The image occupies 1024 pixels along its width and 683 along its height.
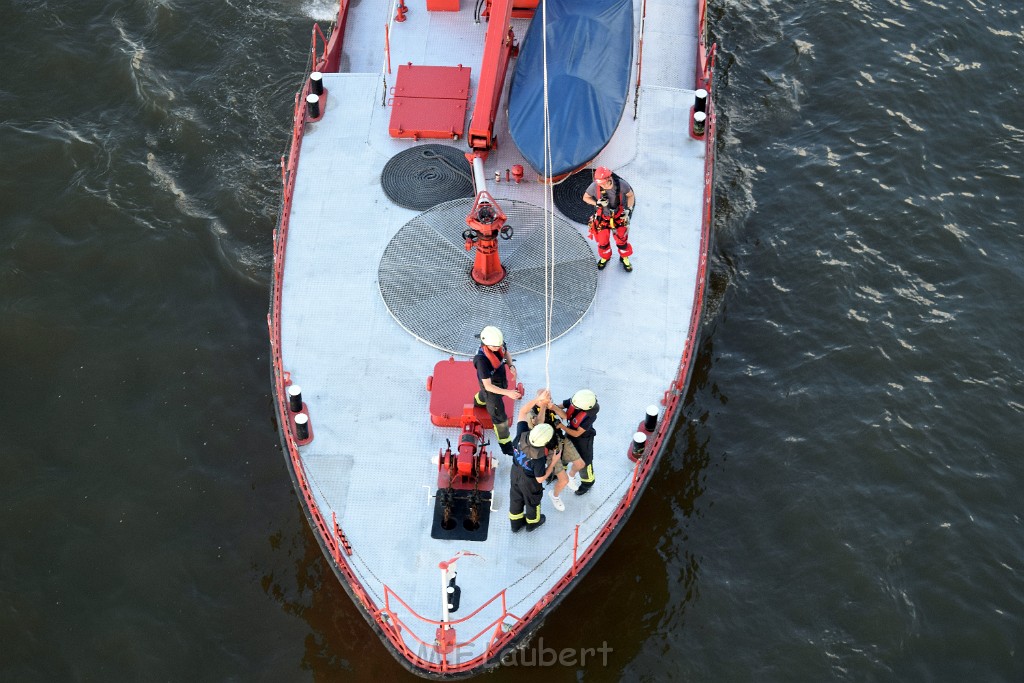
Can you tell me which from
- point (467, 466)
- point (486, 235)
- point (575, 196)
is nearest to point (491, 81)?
point (575, 196)

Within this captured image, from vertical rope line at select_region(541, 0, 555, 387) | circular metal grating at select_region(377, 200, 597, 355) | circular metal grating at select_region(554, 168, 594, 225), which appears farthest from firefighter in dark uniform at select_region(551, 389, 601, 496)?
circular metal grating at select_region(554, 168, 594, 225)

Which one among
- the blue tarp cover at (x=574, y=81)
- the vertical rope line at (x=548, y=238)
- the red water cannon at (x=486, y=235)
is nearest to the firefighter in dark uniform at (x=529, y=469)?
the vertical rope line at (x=548, y=238)

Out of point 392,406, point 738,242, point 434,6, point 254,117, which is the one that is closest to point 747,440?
point 738,242

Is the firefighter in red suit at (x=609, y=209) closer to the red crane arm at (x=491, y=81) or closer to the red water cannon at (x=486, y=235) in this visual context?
the red water cannon at (x=486, y=235)

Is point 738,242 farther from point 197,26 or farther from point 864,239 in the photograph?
point 197,26

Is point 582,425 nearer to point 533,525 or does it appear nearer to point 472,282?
point 533,525

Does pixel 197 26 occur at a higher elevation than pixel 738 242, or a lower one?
higher
